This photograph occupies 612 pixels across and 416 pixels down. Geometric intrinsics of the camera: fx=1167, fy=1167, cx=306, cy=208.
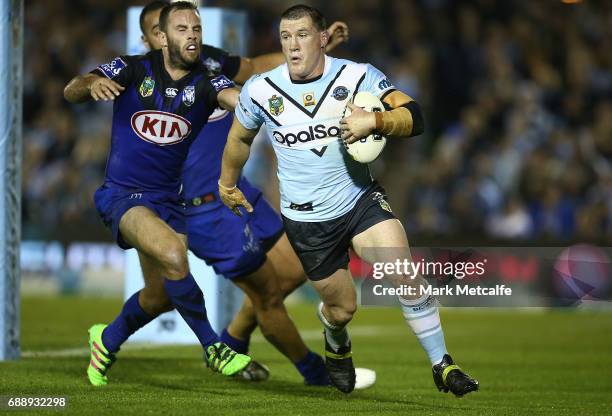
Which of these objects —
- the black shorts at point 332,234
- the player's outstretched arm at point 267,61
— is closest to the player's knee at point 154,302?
the black shorts at point 332,234

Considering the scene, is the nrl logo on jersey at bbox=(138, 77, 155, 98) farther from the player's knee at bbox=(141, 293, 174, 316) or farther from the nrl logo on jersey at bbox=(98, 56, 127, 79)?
the player's knee at bbox=(141, 293, 174, 316)

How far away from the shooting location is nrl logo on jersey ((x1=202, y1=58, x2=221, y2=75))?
336 inches

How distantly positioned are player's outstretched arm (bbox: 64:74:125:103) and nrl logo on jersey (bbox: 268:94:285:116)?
1.10 m

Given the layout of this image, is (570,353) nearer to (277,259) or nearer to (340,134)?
(277,259)

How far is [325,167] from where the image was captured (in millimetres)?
7637

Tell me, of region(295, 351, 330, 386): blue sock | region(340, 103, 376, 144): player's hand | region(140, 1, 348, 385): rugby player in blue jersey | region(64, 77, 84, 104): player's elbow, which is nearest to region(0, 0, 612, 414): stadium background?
region(140, 1, 348, 385): rugby player in blue jersey

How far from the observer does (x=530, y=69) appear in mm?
18797

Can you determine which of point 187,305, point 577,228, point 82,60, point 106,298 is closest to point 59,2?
point 82,60

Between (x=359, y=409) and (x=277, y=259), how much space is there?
2.18m

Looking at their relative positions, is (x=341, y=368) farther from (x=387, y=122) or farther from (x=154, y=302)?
(x=387, y=122)

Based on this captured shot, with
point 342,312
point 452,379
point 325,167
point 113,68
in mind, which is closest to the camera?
point 452,379

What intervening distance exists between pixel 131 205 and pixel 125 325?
984 millimetres

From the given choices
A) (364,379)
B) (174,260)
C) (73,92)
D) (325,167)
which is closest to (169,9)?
(73,92)

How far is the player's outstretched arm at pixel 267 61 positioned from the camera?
344 inches
